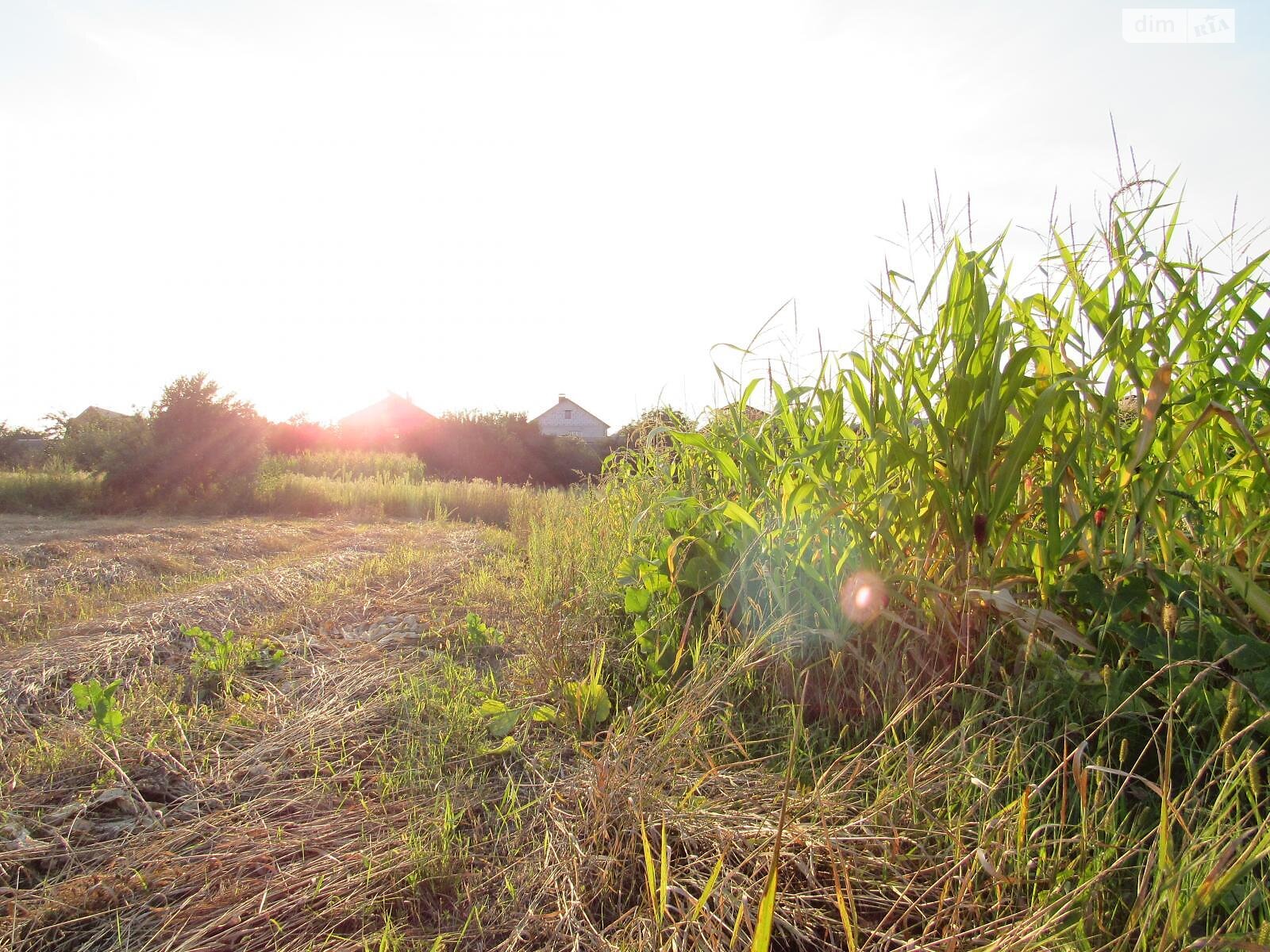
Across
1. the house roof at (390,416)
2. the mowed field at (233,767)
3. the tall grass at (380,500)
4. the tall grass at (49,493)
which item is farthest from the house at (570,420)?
the mowed field at (233,767)

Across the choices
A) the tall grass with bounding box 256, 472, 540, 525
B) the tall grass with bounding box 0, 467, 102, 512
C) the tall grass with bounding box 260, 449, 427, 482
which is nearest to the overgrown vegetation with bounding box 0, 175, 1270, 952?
the tall grass with bounding box 256, 472, 540, 525

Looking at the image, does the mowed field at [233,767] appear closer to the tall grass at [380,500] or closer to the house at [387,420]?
the tall grass at [380,500]

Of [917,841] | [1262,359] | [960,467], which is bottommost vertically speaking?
[917,841]

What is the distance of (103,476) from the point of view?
8992 mm

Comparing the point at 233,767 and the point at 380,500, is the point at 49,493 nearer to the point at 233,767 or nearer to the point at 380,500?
the point at 380,500

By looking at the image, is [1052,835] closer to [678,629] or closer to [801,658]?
[801,658]

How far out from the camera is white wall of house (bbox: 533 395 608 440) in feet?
123

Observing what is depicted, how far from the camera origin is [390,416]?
26.9 m

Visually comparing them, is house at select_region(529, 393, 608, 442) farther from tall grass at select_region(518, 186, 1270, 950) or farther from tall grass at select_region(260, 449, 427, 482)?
tall grass at select_region(518, 186, 1270, 950)

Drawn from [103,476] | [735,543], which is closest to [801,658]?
[735,543]

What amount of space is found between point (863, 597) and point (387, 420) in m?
26.9

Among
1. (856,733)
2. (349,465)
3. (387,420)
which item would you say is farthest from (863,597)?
(387,420)

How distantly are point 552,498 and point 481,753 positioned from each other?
5914 millimetres

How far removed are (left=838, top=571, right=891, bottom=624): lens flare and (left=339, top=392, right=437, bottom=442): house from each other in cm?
2052
